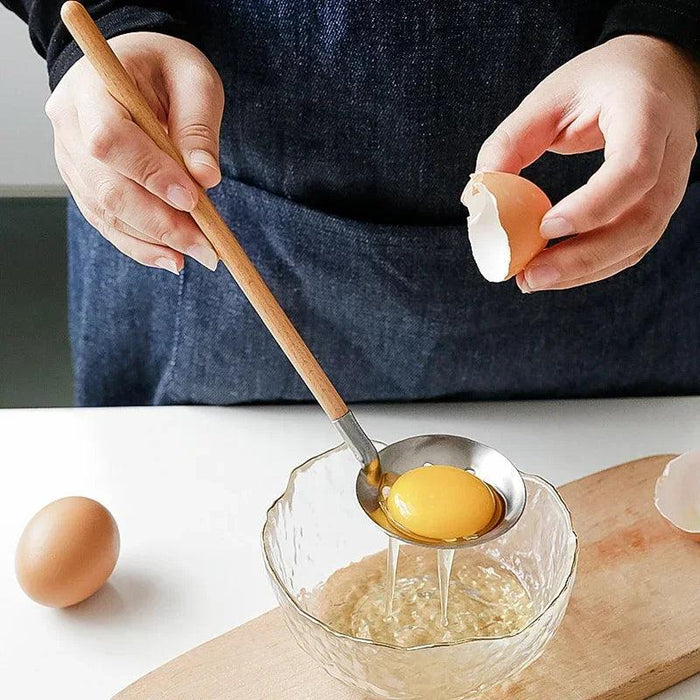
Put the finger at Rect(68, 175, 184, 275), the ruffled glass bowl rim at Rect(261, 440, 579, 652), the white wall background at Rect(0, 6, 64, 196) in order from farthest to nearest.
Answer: the white wall background at Rect(0, 6, 64, 196) < the finger at Rect(68, 175, 184, 275) < the ruffled glass bowl rim at Rect(261, 440, 579, 652)

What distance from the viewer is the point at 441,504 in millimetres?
800

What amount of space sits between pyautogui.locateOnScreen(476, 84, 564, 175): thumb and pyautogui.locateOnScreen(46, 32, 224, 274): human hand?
0.68 feet

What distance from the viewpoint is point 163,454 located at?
1047 millimetres

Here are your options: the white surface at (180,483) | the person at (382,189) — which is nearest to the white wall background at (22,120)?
the person at (382,189)

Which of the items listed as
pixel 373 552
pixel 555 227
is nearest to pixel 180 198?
pixel 555 227

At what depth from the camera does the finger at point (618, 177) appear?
29.3 inches

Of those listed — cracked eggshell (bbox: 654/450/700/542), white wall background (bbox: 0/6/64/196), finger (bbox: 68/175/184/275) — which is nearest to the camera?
finger (bbox: 68/175/184/275)

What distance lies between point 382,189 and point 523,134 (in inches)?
10.6

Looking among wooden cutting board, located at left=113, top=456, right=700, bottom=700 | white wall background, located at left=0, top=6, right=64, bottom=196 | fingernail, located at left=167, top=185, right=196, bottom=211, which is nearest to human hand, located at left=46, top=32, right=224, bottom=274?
fingernail, located at left=167, top=185, right=196, bottom=211

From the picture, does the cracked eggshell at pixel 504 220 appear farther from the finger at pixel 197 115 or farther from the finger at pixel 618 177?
the finger at pixel 197 115

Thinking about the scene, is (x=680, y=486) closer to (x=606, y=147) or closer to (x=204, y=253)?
(x=606, y=147)

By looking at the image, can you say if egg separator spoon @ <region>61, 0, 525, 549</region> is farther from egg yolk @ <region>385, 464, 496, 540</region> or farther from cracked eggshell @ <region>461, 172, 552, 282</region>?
cracked eggshell @ <region>461, 172, 552, 282</region>

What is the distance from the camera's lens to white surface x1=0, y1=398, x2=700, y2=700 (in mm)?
850

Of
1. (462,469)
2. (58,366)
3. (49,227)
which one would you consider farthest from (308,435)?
(49,227)
